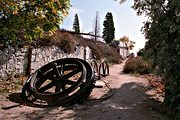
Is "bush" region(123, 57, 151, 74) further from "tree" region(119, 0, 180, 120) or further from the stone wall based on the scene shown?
"tree" region(119, 0, 180, 120)

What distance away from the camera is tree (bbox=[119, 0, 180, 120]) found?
840 cm

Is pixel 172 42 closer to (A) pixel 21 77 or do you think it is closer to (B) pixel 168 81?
(B) pixel 168 81

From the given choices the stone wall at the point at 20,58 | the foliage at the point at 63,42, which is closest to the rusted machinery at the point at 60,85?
the stone wall at the point at 20,58

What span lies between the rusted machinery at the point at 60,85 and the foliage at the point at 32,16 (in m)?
1.59

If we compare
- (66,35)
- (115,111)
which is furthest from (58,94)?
(66,35)

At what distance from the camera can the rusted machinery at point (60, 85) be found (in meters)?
8.55

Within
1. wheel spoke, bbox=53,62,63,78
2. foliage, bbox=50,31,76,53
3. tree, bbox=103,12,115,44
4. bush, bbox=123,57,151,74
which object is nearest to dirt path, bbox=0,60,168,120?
wheel spoke, bbox=53,62,63,78

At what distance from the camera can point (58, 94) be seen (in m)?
8.55

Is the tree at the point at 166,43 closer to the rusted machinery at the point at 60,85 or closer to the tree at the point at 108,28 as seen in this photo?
the rusted machinery at the point at 60,85

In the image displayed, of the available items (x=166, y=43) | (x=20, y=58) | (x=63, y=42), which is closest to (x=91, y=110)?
(x=166, y=43)

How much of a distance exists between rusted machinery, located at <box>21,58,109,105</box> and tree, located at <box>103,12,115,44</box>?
44.3m

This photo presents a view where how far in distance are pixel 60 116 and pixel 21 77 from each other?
522 centimetres

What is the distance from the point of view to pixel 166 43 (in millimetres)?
8922

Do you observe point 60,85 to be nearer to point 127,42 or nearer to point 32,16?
point 32,16
